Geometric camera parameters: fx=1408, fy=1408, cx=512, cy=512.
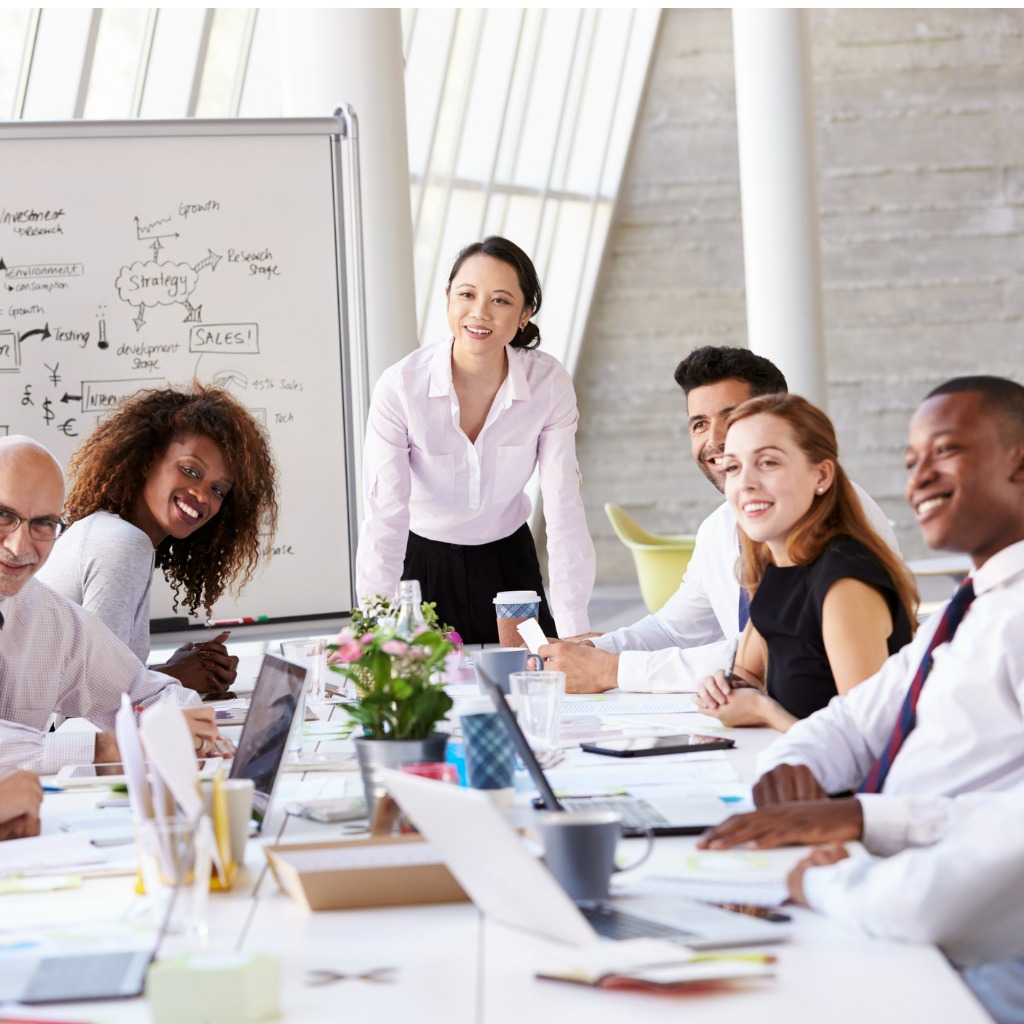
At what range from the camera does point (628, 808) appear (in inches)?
63.7

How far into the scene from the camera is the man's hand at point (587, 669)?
2703 millimetres

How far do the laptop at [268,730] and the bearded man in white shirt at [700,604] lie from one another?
3.28 feet

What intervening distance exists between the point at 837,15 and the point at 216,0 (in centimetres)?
667

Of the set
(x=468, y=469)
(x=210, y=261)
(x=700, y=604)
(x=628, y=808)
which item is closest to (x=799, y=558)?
(x=628, y=808)

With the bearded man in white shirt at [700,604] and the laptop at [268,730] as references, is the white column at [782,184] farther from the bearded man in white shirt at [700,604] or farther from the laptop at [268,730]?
the laptop at [268,730]

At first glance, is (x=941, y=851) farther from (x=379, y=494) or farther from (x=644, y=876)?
(x=379, y=494)

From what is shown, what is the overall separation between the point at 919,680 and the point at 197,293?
3131 millimetres

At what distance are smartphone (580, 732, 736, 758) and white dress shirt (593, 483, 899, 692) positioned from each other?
510mm

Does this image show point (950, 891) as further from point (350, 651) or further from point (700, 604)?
point (700, 604)

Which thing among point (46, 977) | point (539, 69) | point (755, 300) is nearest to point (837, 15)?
point (539, 69)

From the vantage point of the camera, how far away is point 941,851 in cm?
123

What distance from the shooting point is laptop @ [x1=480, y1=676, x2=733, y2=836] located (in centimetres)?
146

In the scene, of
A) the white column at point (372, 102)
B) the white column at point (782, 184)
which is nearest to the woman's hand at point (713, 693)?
the white column at point (372, 102)

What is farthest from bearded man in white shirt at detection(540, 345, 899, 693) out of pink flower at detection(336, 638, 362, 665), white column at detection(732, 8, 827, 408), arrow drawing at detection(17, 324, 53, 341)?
white column at detection(732, 8, 827, 408)
